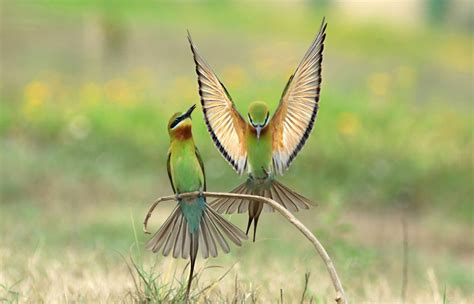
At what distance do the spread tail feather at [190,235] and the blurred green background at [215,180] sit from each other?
46cm

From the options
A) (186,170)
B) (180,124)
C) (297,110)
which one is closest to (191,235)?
(186,170)

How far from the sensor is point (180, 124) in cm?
199

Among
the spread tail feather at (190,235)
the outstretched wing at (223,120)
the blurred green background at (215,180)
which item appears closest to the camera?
→ the outstretched wing at (223,120)

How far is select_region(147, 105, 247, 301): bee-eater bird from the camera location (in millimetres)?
2039

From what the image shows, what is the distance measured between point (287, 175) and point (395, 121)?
61.4 inches

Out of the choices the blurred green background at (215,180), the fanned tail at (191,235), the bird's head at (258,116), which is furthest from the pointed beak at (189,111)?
the blurred green background at (215,180)

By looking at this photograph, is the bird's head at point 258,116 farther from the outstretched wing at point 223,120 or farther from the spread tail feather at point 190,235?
the spread tail feather at point 190,235

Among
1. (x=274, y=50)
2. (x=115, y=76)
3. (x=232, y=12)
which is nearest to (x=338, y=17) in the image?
(x=232, y=12)

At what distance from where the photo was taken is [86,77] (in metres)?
13.0

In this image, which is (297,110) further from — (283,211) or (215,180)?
(215,180)

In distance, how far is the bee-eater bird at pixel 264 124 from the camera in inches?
77.7

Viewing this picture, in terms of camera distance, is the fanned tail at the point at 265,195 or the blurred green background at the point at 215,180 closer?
the fanned tail at the point at 265,195

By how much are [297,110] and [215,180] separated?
5.61m

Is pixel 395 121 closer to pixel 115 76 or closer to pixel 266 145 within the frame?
pixel 115 76
